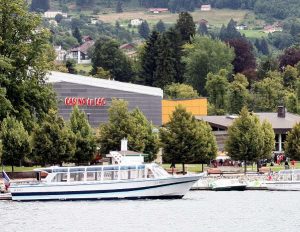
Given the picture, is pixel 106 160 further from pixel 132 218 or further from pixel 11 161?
pixel 132 218

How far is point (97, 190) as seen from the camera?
392 ft

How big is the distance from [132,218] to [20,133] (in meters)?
39.0

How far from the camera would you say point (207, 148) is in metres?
150

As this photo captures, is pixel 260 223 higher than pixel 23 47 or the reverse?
the reverse

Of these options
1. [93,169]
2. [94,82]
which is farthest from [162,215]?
[94,82]

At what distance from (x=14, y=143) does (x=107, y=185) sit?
2259cm

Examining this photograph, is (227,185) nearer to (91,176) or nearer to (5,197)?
(91,176)

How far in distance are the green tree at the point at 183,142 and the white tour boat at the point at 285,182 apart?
558 inches

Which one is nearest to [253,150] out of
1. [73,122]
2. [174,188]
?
[73,122]

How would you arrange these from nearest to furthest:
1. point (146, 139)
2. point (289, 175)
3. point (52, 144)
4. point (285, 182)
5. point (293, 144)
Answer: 1. point (285, 182)
2. point (289, 175)
3. point (52, 144)
4. point (146, 139)
5. point (293, 144)

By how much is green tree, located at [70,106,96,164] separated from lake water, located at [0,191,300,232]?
21246 millimetres

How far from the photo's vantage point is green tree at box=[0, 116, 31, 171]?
139625 mm

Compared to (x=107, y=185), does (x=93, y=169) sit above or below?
above

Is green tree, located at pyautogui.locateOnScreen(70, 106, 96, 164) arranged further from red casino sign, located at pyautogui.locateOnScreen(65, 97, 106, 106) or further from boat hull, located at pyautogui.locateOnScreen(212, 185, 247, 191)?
red casino sign, located at pyautogui.locateOnScreen(65, 97, 106, 106)
